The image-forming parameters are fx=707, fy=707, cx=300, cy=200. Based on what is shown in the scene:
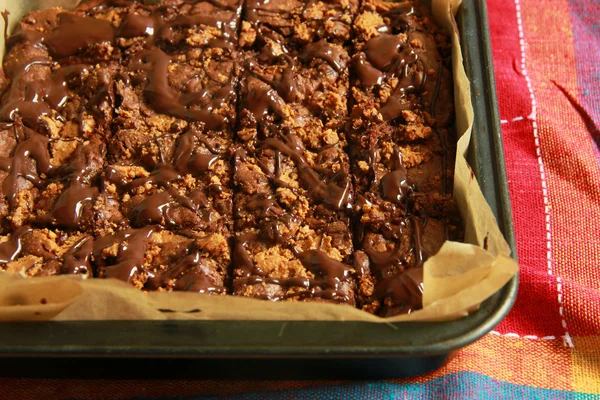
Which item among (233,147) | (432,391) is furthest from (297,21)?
(432,391)

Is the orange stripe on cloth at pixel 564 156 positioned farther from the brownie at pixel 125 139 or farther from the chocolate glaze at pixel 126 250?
the chocolate glaze at pixel 126 250

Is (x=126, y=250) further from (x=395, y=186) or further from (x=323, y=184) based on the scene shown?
(x=395, y=186)

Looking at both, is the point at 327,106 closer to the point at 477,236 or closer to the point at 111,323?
the point at 477,236

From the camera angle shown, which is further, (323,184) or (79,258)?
(323,184)

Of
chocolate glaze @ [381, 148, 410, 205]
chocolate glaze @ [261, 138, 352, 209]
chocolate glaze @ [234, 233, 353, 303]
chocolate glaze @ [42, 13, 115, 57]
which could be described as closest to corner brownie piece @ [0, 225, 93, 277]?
chocolate glaze @ [234, 233, 353, 303]

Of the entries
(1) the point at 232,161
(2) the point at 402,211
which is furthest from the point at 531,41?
(1) the point at 232,161

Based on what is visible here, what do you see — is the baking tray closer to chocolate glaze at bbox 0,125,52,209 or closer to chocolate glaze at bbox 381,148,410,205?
chocolate glaze at bbox 381,148,410,205

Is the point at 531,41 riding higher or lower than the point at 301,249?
higher
